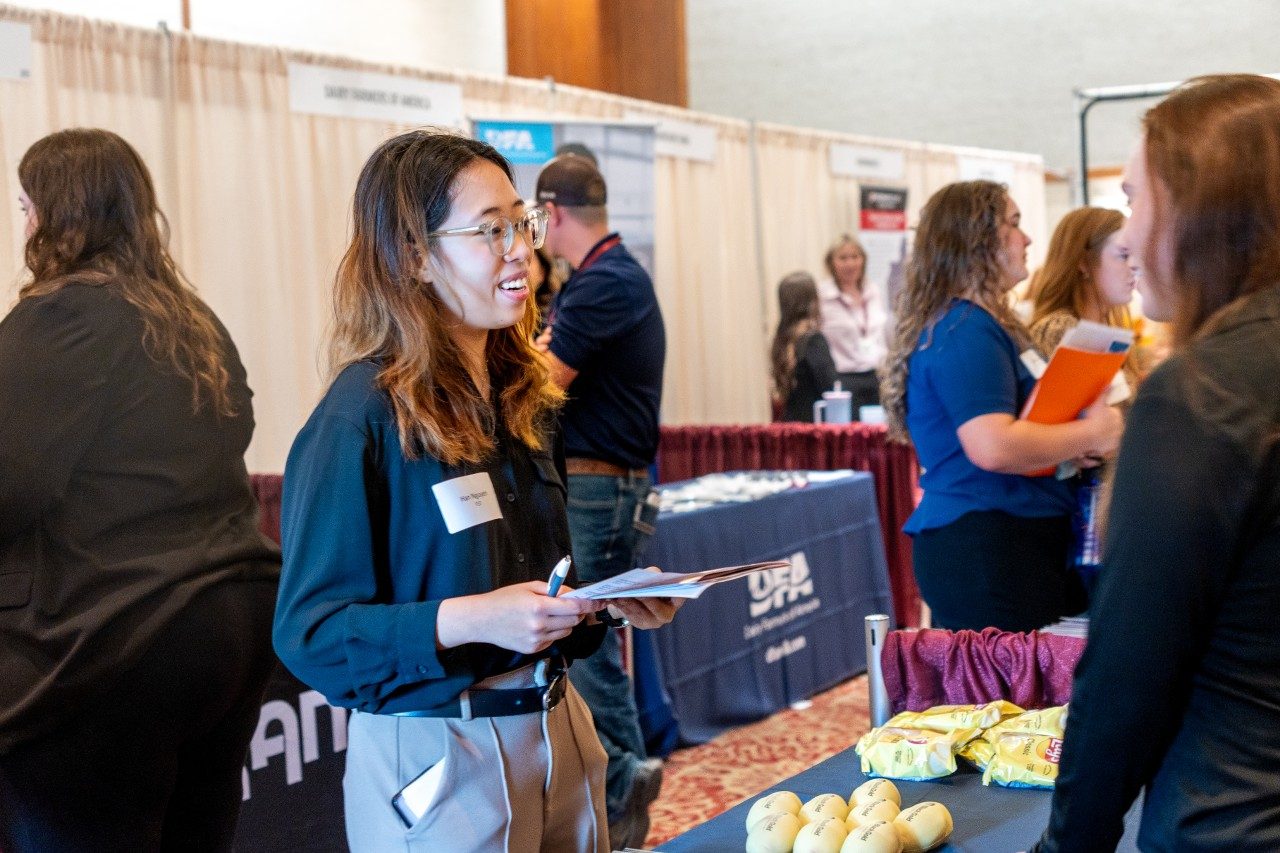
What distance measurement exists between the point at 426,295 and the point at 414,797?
1.76 ft

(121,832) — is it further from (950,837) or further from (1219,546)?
(1219,546)

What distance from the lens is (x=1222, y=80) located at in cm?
105

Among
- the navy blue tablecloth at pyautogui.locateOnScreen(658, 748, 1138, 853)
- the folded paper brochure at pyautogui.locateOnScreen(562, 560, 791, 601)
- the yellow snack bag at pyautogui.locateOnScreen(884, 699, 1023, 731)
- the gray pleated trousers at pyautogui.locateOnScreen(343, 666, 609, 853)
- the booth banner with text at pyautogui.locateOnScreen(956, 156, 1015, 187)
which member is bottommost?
the navy blue tablecloth at pyautogui.locateOnScreen(658, 748, 1138, 853)

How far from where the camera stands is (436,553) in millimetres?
1406

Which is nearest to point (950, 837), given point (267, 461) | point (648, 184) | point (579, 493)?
point (579, 493)

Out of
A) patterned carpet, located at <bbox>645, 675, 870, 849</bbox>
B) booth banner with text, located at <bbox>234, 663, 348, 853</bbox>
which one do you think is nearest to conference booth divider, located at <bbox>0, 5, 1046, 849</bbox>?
booth banner with text, located at <bbox>234, 663, 348, 853</bbox>

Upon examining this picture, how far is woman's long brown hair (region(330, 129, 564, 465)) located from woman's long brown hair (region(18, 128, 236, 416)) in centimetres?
54

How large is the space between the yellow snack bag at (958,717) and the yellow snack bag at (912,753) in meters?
0.02

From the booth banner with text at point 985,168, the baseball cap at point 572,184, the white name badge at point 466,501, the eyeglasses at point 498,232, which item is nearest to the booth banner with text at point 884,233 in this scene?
the booth banner with text at point 985,168

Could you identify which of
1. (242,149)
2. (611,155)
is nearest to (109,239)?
(242,149)

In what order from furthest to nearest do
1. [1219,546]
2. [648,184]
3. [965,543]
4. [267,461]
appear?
[648,184] → [267,461] → [965,543] → [1219,546]

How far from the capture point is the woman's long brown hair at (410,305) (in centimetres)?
141

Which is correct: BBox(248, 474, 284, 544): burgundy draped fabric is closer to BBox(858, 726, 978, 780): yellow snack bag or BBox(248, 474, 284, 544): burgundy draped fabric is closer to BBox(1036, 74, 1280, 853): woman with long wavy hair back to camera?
BBox(858, 726, 978, 780): yellow snack bag

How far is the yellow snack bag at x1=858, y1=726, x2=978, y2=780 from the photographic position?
172 centimetres
